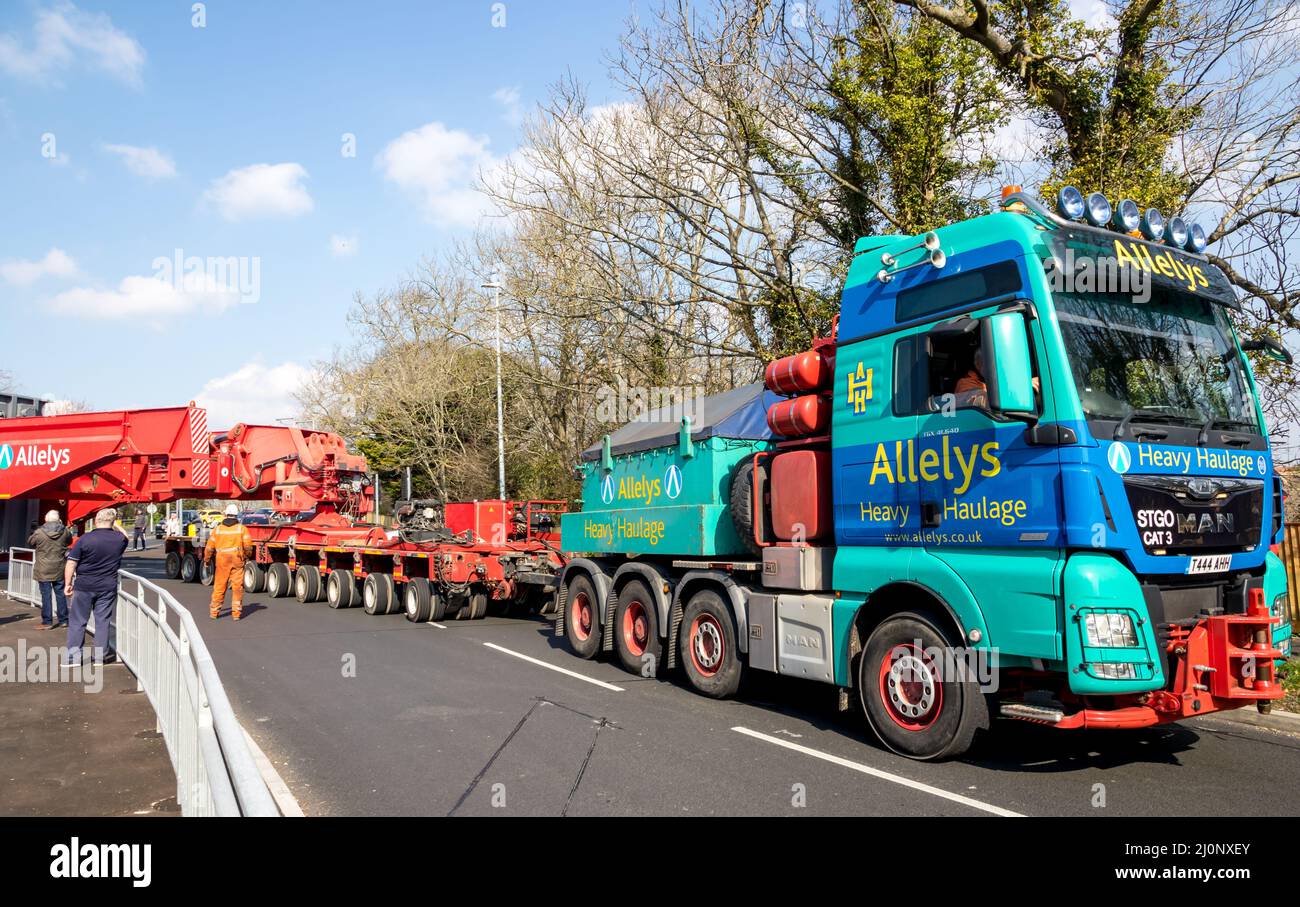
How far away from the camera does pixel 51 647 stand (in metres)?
11.7

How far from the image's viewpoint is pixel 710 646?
8945mm

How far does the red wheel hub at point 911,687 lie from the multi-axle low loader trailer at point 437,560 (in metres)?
7.26

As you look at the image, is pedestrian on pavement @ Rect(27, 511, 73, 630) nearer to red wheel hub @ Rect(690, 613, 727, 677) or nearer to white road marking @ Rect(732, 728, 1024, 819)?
red wheel hub @ Rect(690, 613, 727, 677)

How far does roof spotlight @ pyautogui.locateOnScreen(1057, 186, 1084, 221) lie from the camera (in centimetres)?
634

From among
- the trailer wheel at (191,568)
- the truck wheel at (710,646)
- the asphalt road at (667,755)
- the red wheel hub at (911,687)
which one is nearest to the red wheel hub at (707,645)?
the truck wheel at (710,646)

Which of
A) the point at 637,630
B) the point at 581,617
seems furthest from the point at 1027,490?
the point at 581,617

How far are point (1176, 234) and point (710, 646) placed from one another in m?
5.31

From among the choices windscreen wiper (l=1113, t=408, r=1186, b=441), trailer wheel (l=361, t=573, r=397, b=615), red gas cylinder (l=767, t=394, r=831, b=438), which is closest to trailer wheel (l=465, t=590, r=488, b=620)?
trailer wheel (l=361, t=573, r=397, b=615)

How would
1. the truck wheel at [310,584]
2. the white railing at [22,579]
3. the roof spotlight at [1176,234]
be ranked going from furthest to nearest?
1. the truck wheel at [310,584]
2. the white railing at [22,579]
3. the roof spotlight at [1176,234]

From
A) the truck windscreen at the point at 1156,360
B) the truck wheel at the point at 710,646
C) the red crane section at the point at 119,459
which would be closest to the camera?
the truck windscreen at the point at 1156,360

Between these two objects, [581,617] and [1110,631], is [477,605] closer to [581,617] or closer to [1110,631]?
[581,617]

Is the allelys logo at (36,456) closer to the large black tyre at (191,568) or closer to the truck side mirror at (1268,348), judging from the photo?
the large black tyre at (191,568)

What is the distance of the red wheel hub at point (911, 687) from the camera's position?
6328 millimetres
